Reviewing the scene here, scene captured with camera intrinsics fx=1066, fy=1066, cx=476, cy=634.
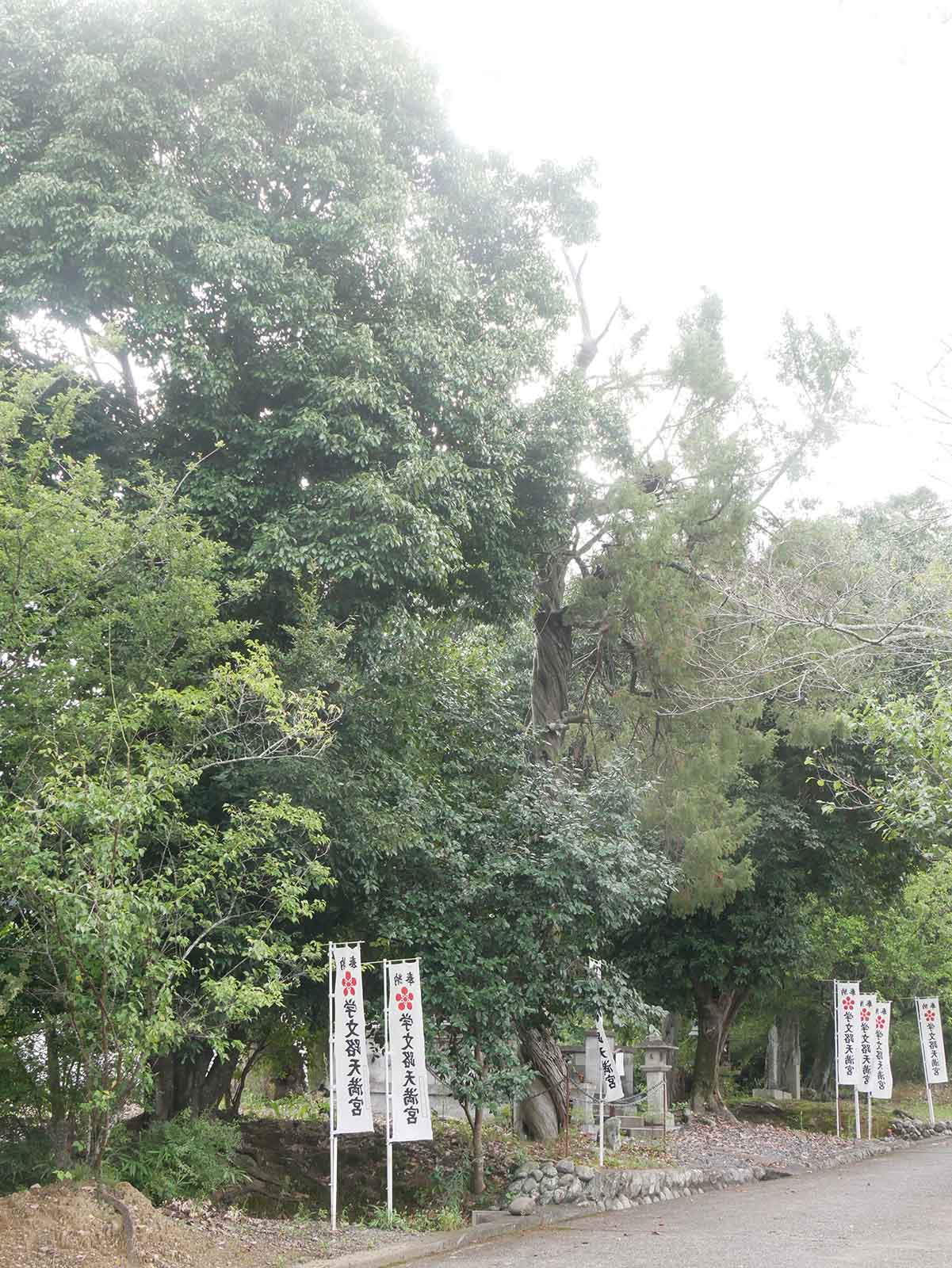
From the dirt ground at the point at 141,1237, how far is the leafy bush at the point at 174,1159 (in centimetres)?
31

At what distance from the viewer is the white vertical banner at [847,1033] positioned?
15.6 meters

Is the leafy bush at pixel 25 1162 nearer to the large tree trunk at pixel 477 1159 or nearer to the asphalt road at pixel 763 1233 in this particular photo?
the asphalt road at pixel 763 1233

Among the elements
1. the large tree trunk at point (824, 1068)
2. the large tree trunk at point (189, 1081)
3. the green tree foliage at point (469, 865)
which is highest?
the green tree foliage at point (469, 865)

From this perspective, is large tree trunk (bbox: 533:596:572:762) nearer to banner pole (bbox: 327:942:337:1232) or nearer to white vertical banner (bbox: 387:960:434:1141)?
white vertical banner (bbox: 387:960:434:1141)

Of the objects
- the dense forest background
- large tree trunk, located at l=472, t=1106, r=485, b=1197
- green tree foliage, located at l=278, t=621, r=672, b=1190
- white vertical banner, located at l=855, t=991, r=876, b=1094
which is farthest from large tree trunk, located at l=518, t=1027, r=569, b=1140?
white vertical banner, located at l=855, t=991, r=876, b=1094

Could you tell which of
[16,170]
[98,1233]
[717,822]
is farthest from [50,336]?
[717,822]

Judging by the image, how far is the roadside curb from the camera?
7.57 meters

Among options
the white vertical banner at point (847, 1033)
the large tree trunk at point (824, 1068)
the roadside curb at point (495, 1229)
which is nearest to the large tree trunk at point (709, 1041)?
the white vertical banner at point (847, 1033)

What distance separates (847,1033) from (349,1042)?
9.72 m

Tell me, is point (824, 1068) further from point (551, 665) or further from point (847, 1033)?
point (551, 665)

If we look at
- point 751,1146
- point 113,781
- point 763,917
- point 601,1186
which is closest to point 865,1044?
point 763,917

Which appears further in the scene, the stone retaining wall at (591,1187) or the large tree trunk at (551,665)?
the large tree trunk at (551,665)

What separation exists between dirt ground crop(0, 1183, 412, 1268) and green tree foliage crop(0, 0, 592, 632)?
16.2 feet

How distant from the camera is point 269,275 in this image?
951 cm
